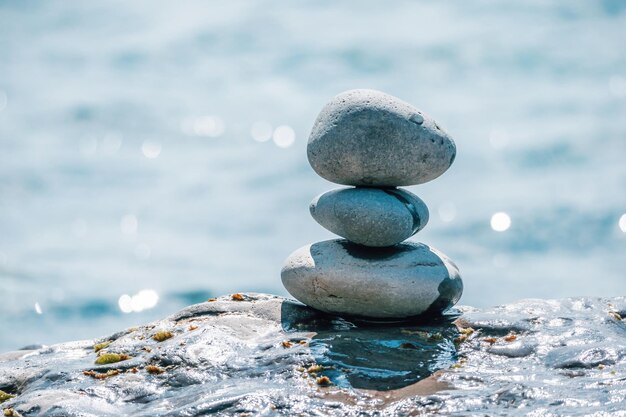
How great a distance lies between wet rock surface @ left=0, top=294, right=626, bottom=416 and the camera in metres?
8.49

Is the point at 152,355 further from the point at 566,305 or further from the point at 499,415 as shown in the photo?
the point at 566,305

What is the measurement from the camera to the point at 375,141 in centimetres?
1069

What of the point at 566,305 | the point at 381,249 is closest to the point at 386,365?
the point at 381,249

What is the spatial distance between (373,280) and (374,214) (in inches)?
28.1

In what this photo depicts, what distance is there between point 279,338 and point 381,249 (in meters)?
1.70

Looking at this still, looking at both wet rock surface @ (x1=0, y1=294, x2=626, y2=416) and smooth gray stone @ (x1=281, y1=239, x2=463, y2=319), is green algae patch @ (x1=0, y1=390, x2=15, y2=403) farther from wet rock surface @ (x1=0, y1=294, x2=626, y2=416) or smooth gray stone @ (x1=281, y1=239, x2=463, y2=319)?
smooth gray stone @ (x1=281, y1=239, x2=463, y2=319)

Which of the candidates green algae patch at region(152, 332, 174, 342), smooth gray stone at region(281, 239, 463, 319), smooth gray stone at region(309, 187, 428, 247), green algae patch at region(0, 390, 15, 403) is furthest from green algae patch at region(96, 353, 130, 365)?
smooth gray stone at region(309, 187, 428, 247)

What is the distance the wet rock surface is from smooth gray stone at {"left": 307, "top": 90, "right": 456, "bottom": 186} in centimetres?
168

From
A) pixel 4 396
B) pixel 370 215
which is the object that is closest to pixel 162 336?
pixel 4 396

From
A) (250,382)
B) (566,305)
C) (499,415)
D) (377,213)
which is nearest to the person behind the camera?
(499,415)

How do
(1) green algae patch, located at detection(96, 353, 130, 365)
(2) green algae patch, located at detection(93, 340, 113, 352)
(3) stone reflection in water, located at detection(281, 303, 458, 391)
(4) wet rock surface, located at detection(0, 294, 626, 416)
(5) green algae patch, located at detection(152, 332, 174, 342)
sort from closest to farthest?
(4) wet rock surface, located at detection(0, 294, 626, 416) → (3) stone reflection in water, located at detection(281, 303, 458, 391) → (1) green algae patch, located at detection(96, 353, 130, 365) → (5) green algae patch, located at detection(152, 332, 174, 342) → (2) green algae patch, located at detection(93, 340, 113, 352)

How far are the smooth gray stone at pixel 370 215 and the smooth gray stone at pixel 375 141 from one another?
209 mm

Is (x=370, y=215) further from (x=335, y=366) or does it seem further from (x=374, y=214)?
(x=335, y=366)

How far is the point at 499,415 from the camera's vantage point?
807cm
